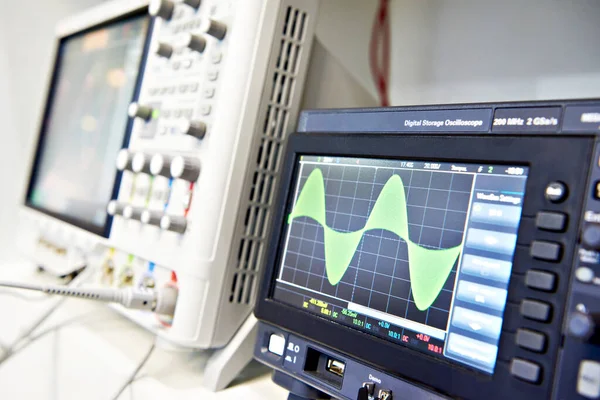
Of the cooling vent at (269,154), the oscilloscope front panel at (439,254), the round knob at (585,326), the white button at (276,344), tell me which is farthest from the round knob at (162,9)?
the round knob at (585,326)

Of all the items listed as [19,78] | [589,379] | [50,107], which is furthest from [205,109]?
[19,78]

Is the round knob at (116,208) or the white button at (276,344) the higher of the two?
the round knob at (116,208)

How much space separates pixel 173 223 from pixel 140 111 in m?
0.28

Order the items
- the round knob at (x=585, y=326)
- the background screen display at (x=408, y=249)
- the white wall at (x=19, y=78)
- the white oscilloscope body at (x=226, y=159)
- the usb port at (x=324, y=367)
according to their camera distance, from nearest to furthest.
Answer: the round knob at (x=585, y=326) → the background screen display at (x=408, y=249) → the usb port at (x=324, y=367) → the white oscilloscope body at (x=226, y=159) → the white wall at (x=19, y=78)

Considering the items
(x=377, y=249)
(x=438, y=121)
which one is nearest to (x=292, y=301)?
(x=377, y=249)

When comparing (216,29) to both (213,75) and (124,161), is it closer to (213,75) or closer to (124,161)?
(213,75)

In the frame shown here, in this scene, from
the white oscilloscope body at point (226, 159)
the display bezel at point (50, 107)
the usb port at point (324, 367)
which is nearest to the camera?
the usb port at point (324, 367)

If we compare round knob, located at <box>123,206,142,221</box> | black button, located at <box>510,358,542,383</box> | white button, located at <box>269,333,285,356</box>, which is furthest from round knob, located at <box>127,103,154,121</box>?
black button, located at <box>510,358,542,383</box>

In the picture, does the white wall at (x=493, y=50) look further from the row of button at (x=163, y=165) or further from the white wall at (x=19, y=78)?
the white wall at (x=19, y=78)

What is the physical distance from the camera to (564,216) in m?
0.50

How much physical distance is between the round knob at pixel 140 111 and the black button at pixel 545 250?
0.70 metres

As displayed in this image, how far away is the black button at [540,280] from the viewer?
0.50 metres

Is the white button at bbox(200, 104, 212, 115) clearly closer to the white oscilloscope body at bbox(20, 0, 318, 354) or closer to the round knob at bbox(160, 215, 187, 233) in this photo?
the white oscilloscope body at bbox(20, 0, 318, 354)

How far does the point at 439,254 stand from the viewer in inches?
23.1
